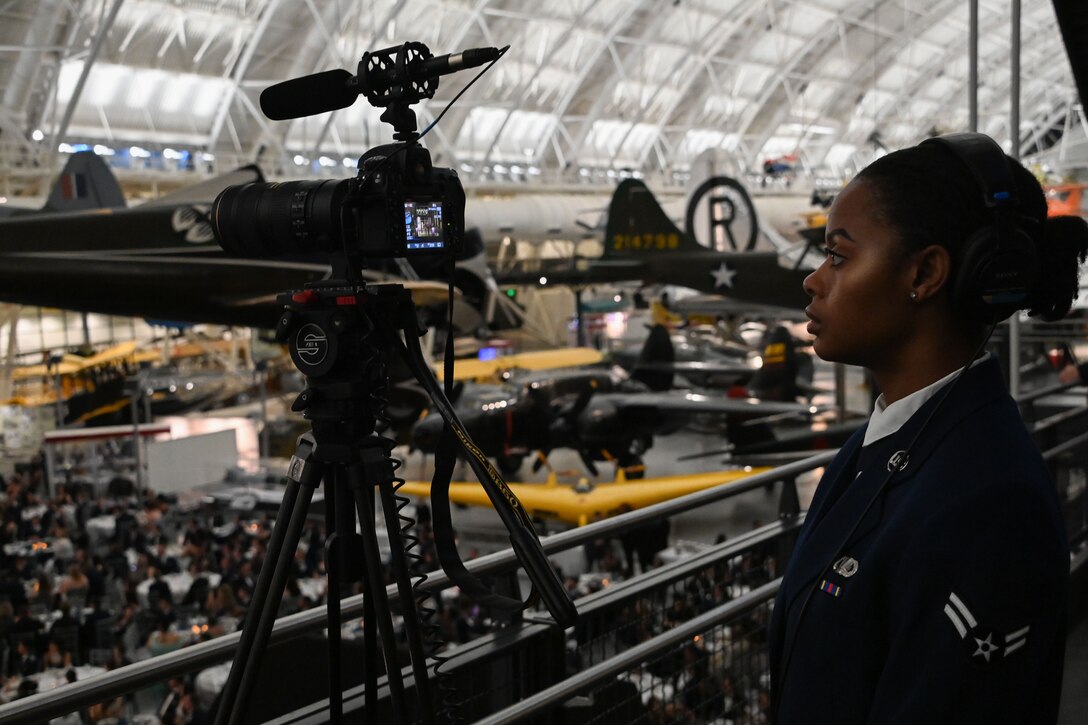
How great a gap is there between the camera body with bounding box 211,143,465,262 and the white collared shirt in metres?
0.72

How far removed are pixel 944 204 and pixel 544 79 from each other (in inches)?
1160

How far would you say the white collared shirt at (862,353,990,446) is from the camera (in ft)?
3.34

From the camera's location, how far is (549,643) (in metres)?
1.92

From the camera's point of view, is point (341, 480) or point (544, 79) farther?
point (544, 79)

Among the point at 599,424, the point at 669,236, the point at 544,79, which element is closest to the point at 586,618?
the point at 599,424

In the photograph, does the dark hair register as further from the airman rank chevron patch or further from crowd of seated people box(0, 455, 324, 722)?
crowd of seated people box(0, 455, 324, 722)

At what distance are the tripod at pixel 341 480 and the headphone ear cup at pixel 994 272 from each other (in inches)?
32.6

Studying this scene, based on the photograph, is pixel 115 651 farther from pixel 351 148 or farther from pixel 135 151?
pixel 351 148

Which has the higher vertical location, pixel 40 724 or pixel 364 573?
pixel 364 573

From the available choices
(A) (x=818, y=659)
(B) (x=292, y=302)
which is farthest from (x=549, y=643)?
(A) (x=818, y=659)

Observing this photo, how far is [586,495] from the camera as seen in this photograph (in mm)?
9398

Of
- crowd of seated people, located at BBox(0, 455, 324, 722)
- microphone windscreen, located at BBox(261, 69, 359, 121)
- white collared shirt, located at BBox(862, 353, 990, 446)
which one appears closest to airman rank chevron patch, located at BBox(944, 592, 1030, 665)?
white collared shirt, located at BBox(862, 353, 990, 446)

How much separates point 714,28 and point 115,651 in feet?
94.0

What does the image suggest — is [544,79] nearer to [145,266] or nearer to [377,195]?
[145,266]
